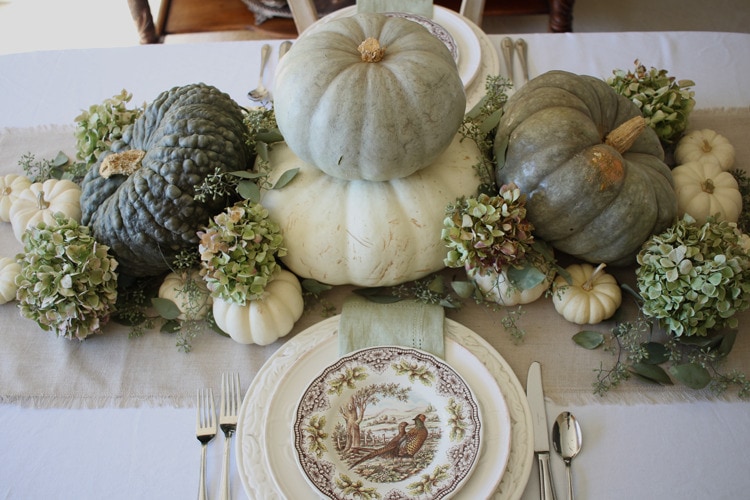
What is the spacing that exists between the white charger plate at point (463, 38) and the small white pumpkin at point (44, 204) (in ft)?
2.49

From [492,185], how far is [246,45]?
984 millimetres

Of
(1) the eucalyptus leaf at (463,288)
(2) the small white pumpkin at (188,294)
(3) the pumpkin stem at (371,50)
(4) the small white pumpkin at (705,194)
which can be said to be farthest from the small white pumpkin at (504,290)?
(2) the small white pumpkin at (188,294)

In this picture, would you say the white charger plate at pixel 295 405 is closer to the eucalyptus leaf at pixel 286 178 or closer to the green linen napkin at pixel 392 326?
the green linen napkin at pixel 392 326

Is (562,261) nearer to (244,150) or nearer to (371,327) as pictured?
(371,327)

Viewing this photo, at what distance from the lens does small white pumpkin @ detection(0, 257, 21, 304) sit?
128 centimetres

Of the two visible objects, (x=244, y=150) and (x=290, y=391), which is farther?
(x=244, y=150)

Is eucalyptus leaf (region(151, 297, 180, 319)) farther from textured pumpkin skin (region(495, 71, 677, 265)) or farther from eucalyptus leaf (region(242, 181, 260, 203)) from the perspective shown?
textured pumpkin skin (region(495, 71, 677, 265))

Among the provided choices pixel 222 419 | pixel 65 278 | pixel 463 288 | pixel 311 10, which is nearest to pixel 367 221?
pixel 463 288

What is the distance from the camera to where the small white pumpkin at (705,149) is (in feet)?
4.58

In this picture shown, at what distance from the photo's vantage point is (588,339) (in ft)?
3.90

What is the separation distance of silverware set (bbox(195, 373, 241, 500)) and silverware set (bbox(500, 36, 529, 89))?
3.59 feet

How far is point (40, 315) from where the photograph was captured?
3.83 feet

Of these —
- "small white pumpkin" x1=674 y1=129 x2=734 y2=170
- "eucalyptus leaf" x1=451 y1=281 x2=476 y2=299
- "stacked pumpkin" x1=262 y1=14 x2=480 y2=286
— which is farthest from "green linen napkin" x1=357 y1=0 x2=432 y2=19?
"eucalyptus leaf" x1=451 y1=281 x2=476 y2=299

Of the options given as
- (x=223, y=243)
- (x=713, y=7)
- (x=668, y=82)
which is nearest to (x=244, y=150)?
(x=223, y=243)
